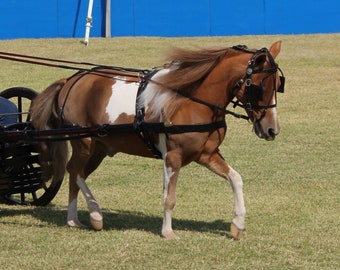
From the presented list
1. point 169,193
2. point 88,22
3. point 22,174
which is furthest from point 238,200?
point 88,22

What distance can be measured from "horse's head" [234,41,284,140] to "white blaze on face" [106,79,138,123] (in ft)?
A: 3.39

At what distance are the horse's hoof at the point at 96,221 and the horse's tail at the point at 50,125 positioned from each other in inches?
29.5

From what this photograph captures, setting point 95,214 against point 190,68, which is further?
point 95,214

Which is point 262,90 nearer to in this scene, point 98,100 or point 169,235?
point 169,235

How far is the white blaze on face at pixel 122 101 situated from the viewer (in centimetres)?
778

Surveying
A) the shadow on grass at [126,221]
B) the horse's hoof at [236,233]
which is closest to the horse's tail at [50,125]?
the shadow on grass at [126,221]

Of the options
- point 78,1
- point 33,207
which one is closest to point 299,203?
point 33,207

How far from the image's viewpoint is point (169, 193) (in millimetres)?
7598

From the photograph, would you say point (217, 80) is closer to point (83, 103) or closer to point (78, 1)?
point (83, 103)

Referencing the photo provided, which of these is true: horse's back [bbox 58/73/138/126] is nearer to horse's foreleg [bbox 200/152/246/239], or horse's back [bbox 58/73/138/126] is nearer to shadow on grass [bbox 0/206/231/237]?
horse's foreleg [bbox 200/152/246/239]

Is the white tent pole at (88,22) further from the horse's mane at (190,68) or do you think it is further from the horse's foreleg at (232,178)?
the horse's foreleg at (232,178)

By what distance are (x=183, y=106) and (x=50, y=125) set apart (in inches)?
60.2

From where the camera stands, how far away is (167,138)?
7.49 meters

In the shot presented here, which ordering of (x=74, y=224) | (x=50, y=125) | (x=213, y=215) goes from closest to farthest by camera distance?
1. (x=74, y=224)
2. (x=50, y=125)
3. (x=213, y=215)
